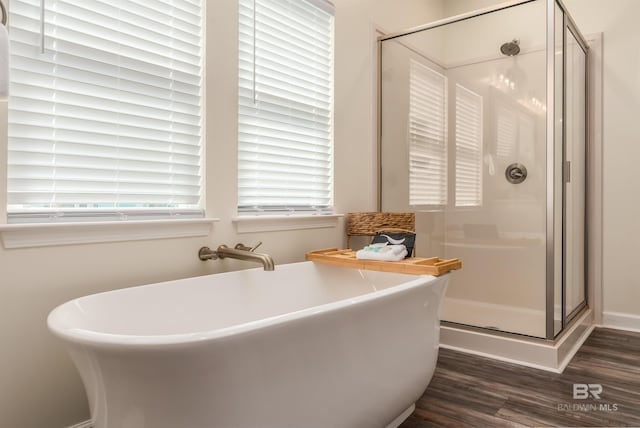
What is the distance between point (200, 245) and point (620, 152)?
9.72 feet

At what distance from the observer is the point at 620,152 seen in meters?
3.18

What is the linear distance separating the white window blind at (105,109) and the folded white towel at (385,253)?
875mm

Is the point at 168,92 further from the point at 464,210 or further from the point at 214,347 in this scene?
the point at 464,210

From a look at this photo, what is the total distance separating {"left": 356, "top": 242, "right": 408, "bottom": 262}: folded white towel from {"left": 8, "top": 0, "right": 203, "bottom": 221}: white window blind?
875mm

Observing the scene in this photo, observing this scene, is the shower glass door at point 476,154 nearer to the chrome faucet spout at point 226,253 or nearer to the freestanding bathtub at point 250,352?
the freestanding bathtub at point 250,352

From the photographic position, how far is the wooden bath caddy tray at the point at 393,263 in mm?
1988

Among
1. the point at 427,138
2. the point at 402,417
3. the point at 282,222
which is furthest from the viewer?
the point at 427,138

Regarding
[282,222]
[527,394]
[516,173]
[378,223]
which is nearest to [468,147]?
[516,173]

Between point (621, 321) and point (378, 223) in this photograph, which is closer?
point (378, 223)

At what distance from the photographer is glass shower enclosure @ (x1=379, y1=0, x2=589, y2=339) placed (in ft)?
8.54

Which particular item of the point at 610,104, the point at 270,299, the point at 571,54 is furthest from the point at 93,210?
the point at 610,104

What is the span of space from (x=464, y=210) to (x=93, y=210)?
2.29 metres

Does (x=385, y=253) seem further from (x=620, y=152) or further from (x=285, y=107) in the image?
(x=620, y=152)

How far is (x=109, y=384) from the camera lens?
41.9 inches
